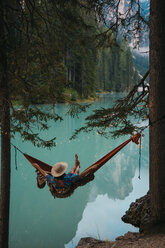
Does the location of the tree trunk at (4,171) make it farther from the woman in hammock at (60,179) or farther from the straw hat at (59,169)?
the straw hat at (59,169)

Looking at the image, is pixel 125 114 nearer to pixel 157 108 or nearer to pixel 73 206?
pixel 157 108

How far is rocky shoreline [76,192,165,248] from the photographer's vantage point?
2195 millimetres

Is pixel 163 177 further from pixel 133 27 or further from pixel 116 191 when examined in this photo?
pixel 116 191

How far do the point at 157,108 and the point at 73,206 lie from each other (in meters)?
4.18

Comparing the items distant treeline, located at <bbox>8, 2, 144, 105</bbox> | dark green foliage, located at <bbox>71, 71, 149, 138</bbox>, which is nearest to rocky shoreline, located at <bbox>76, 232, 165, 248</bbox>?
dark green foliage, located at <bbox>71, 71, 149, 138</bbox>

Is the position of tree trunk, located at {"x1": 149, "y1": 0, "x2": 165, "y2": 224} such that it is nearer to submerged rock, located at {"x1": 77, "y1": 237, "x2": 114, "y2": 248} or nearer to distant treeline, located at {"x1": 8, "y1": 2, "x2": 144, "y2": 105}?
submerged rock, located at {"x1": 77, "y1": 237, "x2": 114, "y2": 248}

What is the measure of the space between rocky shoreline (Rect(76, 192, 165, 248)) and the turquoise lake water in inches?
45.3

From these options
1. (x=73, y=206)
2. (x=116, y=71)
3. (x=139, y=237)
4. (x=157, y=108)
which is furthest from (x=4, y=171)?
(x=116, y=71)

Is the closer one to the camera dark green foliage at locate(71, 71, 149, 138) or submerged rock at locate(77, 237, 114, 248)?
submerged rock at locate(77, 237, 114, 248)

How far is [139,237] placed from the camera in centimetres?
254

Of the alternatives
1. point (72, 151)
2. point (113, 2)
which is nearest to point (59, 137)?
point (72, 151)

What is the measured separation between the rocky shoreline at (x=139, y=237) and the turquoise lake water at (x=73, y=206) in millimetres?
1150

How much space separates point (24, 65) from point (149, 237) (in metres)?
2.79

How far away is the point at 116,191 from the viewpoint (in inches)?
263
